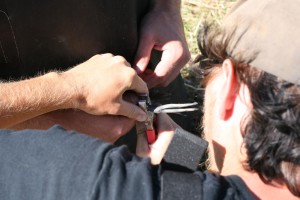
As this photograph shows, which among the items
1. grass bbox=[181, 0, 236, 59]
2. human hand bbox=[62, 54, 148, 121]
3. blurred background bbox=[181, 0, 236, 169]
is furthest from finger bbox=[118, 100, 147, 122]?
grass bbox=[181, 0, 236, 59]

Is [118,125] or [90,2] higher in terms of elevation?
[90,2]

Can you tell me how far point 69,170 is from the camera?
107 cm

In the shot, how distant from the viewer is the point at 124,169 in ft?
3.48

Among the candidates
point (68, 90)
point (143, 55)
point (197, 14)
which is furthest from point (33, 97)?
point (197, 14)

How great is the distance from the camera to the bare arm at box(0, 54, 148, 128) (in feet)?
5.06

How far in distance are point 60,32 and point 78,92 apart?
0.84 ft

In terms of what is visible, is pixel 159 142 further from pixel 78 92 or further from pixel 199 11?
pixel 199 11

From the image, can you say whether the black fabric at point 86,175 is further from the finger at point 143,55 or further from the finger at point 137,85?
the finger at point 143,55

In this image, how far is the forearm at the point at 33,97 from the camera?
1.53 metres

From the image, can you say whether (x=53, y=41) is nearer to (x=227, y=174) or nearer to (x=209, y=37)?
(x=209, y=37)

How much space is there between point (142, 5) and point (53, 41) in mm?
432

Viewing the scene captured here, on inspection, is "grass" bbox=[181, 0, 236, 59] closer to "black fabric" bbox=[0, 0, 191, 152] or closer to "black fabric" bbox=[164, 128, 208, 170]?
"black fabric" bbox=[0, 0, 191, 152]

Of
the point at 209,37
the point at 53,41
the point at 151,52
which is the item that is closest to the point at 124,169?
the point at 209,37

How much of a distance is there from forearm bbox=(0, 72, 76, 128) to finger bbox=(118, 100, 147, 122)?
0.16 metres
